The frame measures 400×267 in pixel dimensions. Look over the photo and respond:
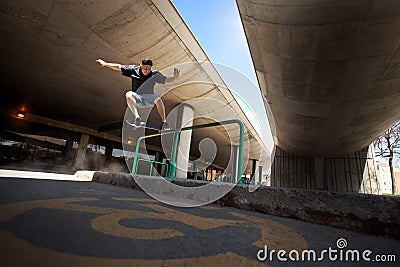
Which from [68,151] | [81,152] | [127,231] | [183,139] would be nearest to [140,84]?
[127,231]

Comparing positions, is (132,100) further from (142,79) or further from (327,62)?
(327,62)

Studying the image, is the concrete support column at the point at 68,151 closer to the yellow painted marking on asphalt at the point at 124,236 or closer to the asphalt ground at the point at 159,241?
the asphalt ground at the point at 159,241

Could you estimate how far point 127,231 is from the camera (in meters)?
1.04

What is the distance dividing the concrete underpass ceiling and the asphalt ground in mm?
2642

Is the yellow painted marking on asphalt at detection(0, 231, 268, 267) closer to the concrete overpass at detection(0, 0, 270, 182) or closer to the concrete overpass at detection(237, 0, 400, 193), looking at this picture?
the concrete overpass at detection(237, 0, 400, 193)

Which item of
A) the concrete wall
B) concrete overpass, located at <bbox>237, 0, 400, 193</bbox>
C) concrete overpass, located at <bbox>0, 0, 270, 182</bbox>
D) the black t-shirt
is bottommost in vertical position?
the concrete wall

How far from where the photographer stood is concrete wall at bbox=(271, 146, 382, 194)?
947cm

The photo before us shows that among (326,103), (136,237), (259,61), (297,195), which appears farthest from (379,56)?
(136,237)

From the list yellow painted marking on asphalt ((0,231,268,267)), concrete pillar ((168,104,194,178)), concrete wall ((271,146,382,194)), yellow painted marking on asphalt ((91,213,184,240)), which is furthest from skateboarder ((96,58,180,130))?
concrete wall ((271,146,382,194))

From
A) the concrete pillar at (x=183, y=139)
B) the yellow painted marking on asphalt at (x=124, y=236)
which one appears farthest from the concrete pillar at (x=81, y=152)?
the yellow painted marking on asphalt at (x=124, y=236)

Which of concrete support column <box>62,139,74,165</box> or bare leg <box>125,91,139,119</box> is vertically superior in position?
bare leg <box>125,91,139,119</box>

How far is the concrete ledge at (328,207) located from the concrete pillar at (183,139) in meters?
6.07

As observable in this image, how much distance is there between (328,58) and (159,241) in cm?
367

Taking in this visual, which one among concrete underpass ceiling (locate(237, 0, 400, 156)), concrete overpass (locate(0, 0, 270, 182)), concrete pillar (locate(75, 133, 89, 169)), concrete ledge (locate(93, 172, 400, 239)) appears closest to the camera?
concrete ledge (locate(93, 172, 400, 239))
